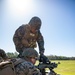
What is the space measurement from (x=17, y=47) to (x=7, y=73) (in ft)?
14.7

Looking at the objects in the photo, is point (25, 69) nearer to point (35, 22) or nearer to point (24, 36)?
point (24, 36)

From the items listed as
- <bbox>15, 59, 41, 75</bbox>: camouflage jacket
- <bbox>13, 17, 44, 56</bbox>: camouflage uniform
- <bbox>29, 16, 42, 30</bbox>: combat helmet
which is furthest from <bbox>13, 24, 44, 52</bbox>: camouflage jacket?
<bbox>15, 59, 41, 75</bbox>: camouflage jacket

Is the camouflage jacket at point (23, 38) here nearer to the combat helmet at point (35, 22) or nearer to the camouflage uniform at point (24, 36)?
the camouflage uniform at point (24, 36)

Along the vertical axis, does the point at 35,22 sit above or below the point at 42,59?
above

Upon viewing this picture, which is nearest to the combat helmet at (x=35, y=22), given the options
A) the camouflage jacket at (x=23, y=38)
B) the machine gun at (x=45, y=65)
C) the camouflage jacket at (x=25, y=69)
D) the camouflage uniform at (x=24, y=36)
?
the camouflage uniform at (x=24, y=36)

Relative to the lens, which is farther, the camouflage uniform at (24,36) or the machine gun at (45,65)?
the machine gun at (45,65)

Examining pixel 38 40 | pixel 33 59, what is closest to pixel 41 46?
pixel 38 40

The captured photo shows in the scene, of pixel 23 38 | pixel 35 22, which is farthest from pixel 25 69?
pixel 35 22

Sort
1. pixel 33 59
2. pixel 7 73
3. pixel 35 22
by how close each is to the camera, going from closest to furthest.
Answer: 1. pixel 7 73
2. pixel 33 59
3. pixel 35 22

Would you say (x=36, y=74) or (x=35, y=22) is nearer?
(x=36, y=74)

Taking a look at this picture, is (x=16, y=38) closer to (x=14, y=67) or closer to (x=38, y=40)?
(x=38, y=40)

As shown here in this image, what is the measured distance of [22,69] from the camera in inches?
273

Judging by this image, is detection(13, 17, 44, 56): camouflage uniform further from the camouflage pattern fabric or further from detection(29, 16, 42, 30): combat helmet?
the camouflage pattern fabric

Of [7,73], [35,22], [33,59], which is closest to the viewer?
[7,73]
